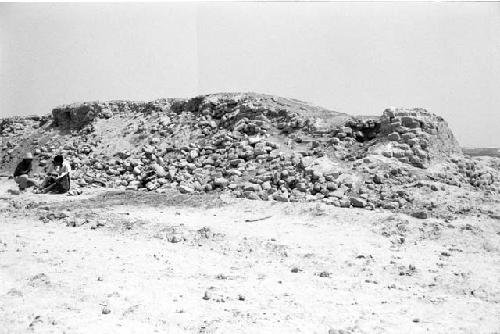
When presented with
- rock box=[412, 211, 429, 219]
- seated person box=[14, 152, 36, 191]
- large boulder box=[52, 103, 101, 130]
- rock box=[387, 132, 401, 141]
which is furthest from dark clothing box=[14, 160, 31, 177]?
rock box=[412, 211, 429, 219]

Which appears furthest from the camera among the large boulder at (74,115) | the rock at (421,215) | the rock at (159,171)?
the large boulder at (74,115)

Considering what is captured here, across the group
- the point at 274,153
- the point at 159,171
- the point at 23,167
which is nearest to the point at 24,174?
the point at 23,167

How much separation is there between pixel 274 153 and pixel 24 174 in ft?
27.2

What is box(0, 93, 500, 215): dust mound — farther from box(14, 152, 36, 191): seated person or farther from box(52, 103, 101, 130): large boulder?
box(52, 103, 101, 130): large boulder

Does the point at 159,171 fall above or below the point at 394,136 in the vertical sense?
below

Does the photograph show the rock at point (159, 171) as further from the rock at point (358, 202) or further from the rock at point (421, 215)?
the rock at point (421, 215)

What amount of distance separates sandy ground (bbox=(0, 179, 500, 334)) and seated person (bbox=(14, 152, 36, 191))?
3904 millimetres

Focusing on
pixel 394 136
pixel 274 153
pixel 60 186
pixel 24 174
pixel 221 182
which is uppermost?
pixel 394 136

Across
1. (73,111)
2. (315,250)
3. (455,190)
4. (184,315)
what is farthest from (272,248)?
(73,111)

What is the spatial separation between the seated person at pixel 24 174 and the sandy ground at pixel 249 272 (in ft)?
12.8

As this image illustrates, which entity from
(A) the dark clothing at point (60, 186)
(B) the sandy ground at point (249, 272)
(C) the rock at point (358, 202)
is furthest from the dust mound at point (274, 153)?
(B) the sandy ground at point (249, 272)

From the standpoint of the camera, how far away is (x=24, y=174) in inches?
535

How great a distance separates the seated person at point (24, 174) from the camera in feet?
40.9

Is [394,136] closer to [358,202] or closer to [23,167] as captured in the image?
[358,202]
